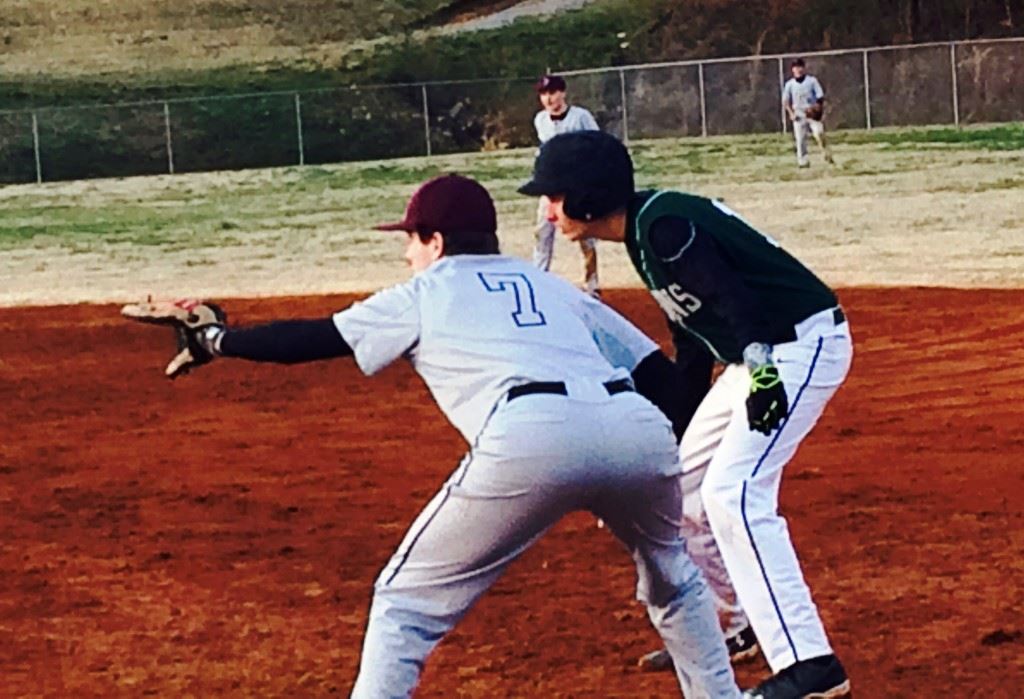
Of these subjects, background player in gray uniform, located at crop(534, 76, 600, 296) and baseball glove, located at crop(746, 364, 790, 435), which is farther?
background player in gray uniform, located at crop(534, 76, 600, 296)

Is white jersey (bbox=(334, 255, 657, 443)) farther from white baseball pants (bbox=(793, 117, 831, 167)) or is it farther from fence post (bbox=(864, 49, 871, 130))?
fence post (bbox=(864, 49, 871, 130))

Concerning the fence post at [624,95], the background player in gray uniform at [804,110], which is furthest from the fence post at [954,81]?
the background player in gray uniform at [804,110]

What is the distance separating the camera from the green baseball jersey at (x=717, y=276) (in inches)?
205

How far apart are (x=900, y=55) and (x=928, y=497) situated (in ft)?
109

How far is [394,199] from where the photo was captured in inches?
1219

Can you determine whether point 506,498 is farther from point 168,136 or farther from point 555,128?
point 168,136

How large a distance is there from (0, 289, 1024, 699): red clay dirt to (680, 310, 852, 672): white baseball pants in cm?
72

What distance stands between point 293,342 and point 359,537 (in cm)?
415

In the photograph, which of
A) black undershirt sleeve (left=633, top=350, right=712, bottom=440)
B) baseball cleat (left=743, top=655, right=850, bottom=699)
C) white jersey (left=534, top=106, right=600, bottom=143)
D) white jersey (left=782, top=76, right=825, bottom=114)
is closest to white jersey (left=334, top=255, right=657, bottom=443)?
black undershirt sleeve (left=633, top=350, right=712, bottom=440)

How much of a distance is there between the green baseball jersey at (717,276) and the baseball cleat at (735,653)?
3.82 ft

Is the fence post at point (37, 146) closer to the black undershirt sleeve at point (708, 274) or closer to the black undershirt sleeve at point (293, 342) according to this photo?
the black undershirt sleeve at point (708, 274)

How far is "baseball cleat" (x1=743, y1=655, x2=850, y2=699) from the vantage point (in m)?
5.31

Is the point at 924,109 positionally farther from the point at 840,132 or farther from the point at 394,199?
the point at 394,199

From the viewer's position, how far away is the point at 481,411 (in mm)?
4535
